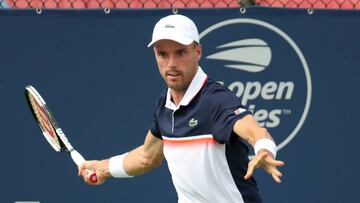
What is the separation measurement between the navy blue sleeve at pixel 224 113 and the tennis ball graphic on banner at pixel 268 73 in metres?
2.02

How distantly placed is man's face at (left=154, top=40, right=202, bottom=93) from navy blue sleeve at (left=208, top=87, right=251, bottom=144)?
6.5 inches

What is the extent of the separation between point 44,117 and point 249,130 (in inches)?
80.0

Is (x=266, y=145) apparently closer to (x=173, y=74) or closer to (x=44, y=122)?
(x=173, y=74)

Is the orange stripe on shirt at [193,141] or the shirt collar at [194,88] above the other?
the shirt collar at [194,88]

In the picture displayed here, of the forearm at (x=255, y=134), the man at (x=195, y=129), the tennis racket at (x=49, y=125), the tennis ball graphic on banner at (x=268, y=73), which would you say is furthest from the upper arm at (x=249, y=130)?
the tennis ball graphic on banner at (x=268, y=73)

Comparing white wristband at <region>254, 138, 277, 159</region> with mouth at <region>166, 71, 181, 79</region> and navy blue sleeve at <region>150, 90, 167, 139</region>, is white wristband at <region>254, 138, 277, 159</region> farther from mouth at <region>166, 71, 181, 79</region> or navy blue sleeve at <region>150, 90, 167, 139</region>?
navy blue sleeve at <region>150, 90, 167, 139</region>

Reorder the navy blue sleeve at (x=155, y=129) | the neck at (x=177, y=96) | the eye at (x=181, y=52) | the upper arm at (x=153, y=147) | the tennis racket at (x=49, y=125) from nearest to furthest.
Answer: the eye at (x=181, y=52) → the neck at (x=177, y=96) → the navy blue sleeve at (x=155, y=129) → the upper arm at (x=153, y=147) → the tennis racket at (x=49, y=125)

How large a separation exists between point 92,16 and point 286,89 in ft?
4.39

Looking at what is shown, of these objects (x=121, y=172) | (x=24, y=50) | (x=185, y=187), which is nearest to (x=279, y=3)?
(x=24, y=50)

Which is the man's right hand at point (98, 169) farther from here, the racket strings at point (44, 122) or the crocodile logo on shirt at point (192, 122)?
the crocodile logo on shirt at point (192, 122)

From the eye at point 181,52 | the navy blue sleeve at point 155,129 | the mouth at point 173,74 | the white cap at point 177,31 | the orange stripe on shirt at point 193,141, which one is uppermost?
the white cap at point 177,31

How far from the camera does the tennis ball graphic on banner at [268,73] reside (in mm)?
6699

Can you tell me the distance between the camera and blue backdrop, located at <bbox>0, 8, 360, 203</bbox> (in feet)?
22.0

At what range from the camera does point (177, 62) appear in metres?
4.74
